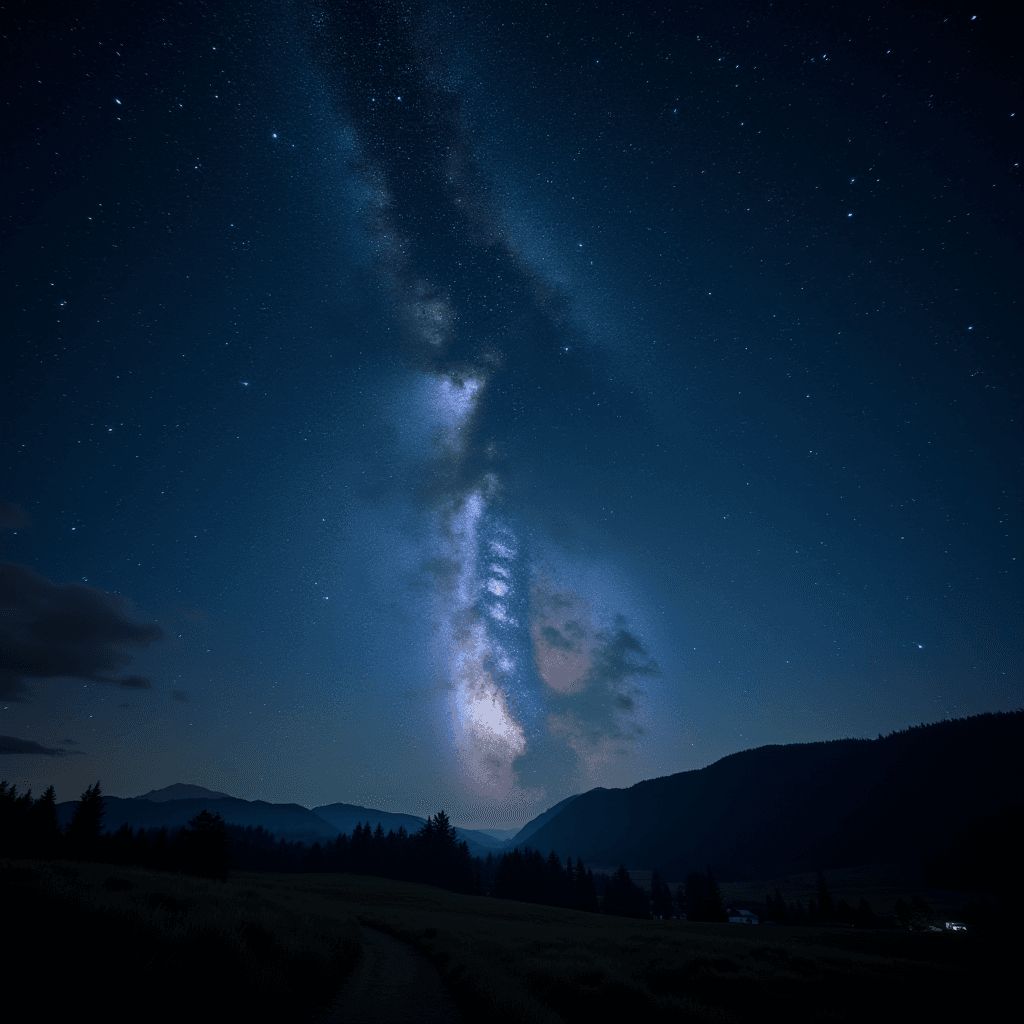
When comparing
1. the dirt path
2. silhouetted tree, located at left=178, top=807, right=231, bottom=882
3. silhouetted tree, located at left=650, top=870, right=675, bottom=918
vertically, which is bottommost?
silhouetted tree, located at left=650, top=870, right=675, bottom=918

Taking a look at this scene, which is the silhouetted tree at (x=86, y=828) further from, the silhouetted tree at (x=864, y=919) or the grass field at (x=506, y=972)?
the silhouetted tree at (x=864, y=919)

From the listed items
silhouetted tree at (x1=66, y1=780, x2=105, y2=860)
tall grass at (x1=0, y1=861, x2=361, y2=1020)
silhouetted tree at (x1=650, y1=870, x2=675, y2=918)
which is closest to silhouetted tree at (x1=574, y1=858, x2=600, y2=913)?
silhouetted tree at (x1=650, y1=870, x2=675, y2=918)

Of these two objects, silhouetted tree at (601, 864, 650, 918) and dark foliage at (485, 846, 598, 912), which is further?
silhouetted tree at (601, 864, 650, 918)

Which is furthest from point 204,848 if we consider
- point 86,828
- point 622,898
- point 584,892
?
point 622,898

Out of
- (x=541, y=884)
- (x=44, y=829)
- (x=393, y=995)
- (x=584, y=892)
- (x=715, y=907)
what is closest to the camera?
(x=393, y=995)

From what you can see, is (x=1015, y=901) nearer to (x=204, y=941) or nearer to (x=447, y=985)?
(x=447, y=985)

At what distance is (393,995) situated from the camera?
32.3 ft

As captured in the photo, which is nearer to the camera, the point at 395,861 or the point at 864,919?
the point at 864,919

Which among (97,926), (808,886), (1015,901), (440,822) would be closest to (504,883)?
(440,822)

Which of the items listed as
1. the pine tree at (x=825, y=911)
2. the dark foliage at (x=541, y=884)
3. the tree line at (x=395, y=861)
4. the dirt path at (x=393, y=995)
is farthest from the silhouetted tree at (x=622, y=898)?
the dirt path at (x=393, y=995)

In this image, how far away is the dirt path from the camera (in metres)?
8.29

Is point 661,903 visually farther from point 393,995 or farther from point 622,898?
point 393,995

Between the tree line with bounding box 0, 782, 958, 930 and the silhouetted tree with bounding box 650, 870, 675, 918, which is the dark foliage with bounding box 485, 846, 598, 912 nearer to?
the tree line with bounding box 0, 782, 958, 930

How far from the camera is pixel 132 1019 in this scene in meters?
5.30
